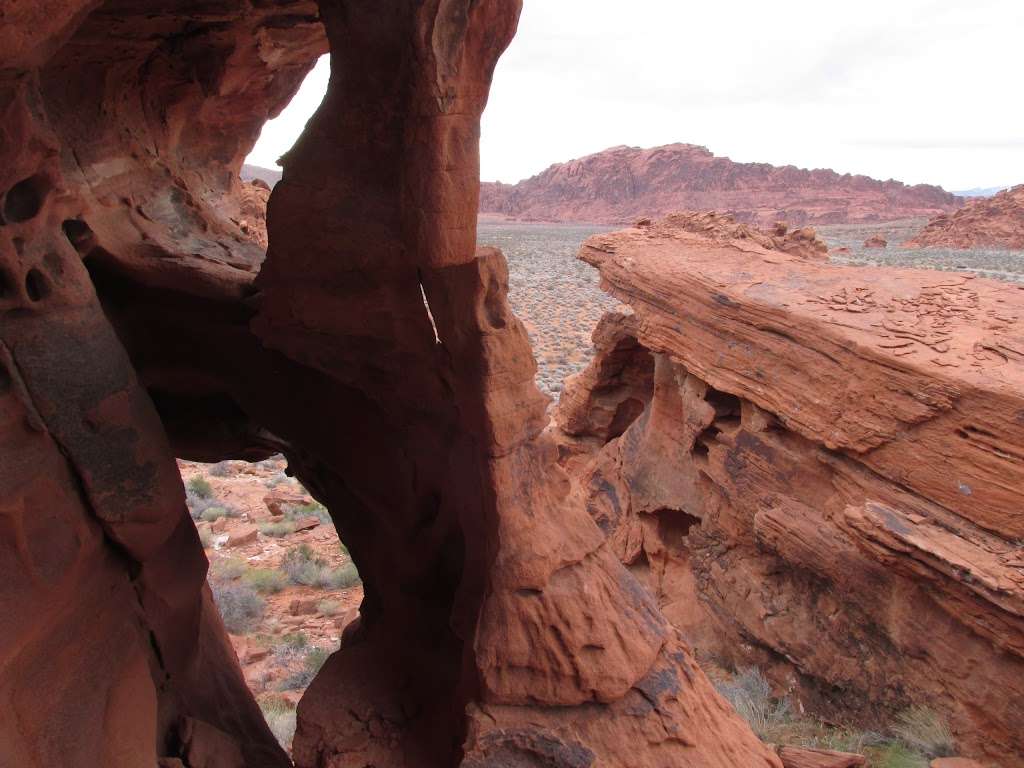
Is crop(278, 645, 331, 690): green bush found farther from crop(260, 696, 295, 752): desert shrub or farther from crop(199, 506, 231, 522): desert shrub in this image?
crop(199, 506, 231, 522): desert shrub

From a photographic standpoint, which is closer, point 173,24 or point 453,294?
point 453,294

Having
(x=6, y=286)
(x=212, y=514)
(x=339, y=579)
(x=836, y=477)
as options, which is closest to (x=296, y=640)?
(x=339, y=579)

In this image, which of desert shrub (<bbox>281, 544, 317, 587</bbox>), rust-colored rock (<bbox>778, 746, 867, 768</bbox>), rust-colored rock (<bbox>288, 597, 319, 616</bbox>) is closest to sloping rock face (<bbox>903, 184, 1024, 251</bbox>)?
desert shrub (<bbox>281, 544, 317, 587</bbox>)

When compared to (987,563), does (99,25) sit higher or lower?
higher

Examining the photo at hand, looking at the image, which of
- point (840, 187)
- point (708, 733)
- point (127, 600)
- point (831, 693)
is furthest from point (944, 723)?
point (840, 187)

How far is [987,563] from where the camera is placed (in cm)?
460

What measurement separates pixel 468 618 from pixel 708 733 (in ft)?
3.70

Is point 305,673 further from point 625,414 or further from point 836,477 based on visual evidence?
point 625,414

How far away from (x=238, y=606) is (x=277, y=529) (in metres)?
2.40

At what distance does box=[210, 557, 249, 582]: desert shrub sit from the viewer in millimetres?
8062

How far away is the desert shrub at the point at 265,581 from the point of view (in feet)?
26.2

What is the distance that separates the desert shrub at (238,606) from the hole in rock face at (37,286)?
17.0ft

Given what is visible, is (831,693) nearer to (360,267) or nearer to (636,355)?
(636,355)

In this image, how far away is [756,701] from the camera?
604 cm
